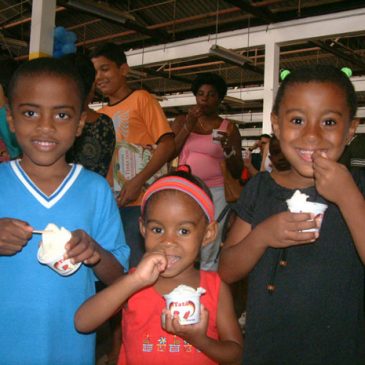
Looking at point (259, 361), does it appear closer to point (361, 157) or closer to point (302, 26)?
point (361, 157)

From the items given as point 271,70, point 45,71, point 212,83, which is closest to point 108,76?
point 212,83

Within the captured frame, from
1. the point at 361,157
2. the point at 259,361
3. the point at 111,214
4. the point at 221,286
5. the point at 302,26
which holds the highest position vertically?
the point at 302,26

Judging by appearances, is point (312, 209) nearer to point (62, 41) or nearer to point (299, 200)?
point (299, 200)

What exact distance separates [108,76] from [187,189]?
182 centimetres

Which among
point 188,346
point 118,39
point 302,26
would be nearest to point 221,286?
point 188,346

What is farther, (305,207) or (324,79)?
(324,79)

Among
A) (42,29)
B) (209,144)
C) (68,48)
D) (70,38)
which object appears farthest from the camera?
(42,29)

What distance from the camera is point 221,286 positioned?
1806mm

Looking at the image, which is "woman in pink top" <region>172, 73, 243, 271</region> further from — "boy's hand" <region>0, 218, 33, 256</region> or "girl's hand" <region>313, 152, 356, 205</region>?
"boy's hand" <region>0, 218, 33, 256</region>

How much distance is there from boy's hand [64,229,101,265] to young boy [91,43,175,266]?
1.31 m

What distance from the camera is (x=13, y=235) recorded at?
60.4 inches

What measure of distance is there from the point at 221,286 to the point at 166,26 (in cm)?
1008

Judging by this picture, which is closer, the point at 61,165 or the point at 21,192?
the point at 21,192

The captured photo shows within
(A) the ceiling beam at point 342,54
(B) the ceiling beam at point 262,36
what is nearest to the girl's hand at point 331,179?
(B) the ceiling beam at point 262,36
